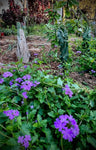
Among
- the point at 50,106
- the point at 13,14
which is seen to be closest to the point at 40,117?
the point at 50,106

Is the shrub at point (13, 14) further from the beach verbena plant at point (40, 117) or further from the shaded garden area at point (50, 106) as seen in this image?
the beach verbena plant at point (40, 117)

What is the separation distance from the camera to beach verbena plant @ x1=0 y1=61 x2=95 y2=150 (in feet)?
2.02

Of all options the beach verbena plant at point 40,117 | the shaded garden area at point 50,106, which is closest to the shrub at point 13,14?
the shaded garden area at point 50,106

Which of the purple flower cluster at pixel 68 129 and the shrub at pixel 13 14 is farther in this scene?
the shrub at pixel 13 14

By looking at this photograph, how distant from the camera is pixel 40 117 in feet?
2.86

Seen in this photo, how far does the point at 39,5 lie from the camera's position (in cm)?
647

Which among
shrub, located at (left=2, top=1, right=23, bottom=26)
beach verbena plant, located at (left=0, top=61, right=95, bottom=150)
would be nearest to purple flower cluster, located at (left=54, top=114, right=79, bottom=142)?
beach verbena plant, located at (left=0, top=61, right=95, bottom=150)

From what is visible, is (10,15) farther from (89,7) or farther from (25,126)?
(89,7)

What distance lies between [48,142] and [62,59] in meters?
1.79

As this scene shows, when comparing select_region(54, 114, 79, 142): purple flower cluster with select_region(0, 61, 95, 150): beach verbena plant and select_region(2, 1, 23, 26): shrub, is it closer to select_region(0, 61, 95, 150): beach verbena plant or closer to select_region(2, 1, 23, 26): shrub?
select_region(0, 61, 95, 150): beach verbena plant

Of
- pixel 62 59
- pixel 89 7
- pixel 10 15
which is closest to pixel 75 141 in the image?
pixel 62 59

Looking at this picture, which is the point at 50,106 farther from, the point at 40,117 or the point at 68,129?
the point at 68,129

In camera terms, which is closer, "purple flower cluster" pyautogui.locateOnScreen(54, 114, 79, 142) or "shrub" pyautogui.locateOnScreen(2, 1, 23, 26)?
"purple flower cluster" pyautogui.locateOnScreen(54, 114, 79, 142)

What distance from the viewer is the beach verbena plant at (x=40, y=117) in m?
0.62
